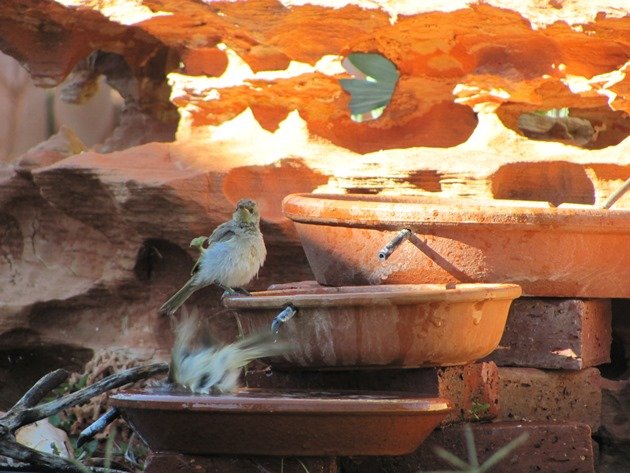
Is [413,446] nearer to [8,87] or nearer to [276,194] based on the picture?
[276,194]

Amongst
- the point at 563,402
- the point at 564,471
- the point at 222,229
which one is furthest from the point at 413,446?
the point at 222,229

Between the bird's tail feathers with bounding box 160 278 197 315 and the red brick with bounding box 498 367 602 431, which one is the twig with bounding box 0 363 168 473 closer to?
the bird's tail feathers with bounding box 160 278 197 315

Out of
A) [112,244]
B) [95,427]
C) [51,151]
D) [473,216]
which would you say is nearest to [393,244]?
[473,216]

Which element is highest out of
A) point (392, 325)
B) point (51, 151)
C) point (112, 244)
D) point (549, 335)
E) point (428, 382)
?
point (392, 325)

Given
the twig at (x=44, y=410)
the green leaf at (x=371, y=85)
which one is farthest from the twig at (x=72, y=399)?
the green leaf at (x=371, y=85)

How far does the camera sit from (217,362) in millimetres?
4375

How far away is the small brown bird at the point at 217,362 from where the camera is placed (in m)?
4.37

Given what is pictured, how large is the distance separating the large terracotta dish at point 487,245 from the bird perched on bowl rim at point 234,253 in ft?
1.76

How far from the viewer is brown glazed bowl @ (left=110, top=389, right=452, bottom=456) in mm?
3836

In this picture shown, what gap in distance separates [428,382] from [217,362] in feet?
2.55

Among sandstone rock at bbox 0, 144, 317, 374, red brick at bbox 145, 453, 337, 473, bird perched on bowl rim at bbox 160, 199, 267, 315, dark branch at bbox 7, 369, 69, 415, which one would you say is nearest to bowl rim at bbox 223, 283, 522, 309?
red brick at bbox 145, 453, 337, 473

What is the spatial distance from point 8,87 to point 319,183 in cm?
478

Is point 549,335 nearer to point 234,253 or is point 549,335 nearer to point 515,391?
point 515,391

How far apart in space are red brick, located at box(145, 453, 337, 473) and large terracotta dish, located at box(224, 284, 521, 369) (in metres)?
0.44
